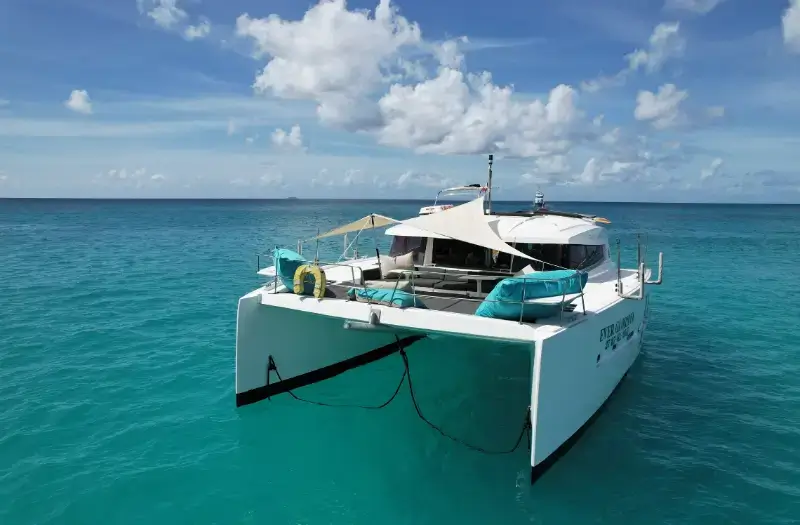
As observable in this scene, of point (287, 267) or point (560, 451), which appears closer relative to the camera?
point (560, 451)

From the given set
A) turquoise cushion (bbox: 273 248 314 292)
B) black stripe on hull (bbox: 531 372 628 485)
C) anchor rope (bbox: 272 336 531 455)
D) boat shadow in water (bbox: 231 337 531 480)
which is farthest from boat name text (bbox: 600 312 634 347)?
turquoise cushion (bbox: 273 248 314 292)

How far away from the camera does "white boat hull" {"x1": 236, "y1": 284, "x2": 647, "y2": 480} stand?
A: 6077 mm

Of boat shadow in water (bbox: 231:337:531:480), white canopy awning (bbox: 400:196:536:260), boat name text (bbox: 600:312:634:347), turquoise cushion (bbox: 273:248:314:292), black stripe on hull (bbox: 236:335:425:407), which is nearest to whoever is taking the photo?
white canopy awning (bbox: 400:196:536:260)

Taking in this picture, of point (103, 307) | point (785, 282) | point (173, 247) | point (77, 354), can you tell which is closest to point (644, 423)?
point (77, 354)

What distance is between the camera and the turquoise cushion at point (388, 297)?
7.00 m

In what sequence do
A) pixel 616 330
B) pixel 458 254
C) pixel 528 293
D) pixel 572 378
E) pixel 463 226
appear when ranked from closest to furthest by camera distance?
pixel 528 293 < pixel 572 378 < pixel 463 226 < pixel 616 330 < pixel 458 254

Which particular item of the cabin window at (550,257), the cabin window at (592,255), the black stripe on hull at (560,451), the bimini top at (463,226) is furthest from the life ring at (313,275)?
the cabin window at (592,255)

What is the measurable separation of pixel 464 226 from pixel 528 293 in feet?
5.52

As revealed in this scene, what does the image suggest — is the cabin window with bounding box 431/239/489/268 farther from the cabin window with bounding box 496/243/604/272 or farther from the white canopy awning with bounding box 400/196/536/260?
the white canopy awning with bounding box 400/196/536/260

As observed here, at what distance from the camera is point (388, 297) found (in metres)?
7.11

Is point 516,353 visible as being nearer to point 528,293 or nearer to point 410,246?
point 410,246

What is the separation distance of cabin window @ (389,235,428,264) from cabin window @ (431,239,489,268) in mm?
247

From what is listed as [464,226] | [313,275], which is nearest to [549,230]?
[464,226]

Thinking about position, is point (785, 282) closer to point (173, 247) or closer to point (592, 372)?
point (592, 372)
